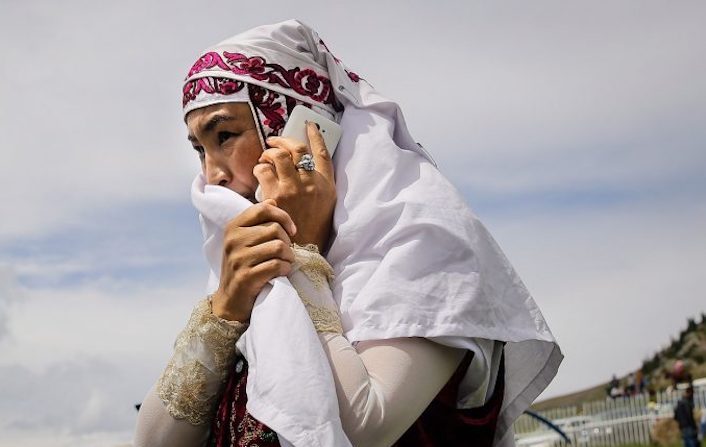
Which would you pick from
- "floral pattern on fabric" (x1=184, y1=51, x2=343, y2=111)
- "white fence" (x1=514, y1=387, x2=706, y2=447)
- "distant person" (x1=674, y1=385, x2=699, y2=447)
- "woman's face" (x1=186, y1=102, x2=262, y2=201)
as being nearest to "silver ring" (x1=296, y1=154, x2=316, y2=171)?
"woman's face" (x1=186, y1=102, x2=262, y2=201)

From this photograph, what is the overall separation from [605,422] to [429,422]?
2196cm

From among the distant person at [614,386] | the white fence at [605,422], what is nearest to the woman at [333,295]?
the white fence at [605,422]

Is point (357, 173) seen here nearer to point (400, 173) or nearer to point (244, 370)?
point (400, 173)

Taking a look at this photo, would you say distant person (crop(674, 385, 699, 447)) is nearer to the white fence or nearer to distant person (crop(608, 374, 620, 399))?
the white fence

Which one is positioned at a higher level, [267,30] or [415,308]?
[267,30]

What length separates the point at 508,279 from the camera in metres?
2.79

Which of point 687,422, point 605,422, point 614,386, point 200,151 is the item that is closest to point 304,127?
point 200,151

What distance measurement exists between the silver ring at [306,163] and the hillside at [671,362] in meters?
36.4

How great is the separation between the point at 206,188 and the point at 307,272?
1.57 feet

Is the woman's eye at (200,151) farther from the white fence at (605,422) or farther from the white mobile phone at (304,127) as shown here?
the white fence at (605,422)

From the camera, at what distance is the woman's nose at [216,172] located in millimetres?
2896

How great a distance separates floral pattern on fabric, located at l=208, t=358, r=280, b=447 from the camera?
249 centimetres

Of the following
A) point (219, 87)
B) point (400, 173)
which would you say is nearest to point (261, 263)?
point (400, 173)

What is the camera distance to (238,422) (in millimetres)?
2547
